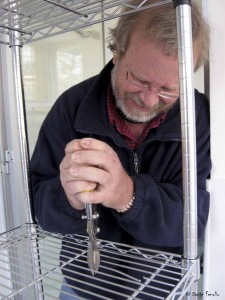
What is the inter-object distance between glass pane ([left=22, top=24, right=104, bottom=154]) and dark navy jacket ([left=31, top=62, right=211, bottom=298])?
0.55 meters

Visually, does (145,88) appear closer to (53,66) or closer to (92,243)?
(92,243)

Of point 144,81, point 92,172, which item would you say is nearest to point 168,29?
point 144,81

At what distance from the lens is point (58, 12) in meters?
0.48

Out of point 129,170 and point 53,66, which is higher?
point 53,66

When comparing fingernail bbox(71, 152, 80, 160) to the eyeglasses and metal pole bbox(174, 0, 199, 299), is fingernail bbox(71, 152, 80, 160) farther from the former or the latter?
the eyeglasses

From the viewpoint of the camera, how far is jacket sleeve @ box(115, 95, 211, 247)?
0.49m

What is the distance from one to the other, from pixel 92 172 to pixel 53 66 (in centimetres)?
105

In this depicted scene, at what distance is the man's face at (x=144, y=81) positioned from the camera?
576 mm

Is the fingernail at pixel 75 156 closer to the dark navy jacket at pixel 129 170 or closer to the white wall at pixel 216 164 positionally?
the dark navy jacket at pixel 129 170

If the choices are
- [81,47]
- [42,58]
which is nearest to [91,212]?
[42,58]

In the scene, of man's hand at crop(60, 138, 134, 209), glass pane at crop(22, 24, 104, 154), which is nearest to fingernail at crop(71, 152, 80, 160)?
man's hand at crop(60, 138, 134, 209)

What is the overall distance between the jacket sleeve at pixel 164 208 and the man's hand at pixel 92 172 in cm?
7

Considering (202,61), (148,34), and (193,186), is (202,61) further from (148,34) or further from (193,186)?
(193,186)

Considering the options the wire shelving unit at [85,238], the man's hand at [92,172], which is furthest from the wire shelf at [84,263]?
the man's hand at [92,172]
